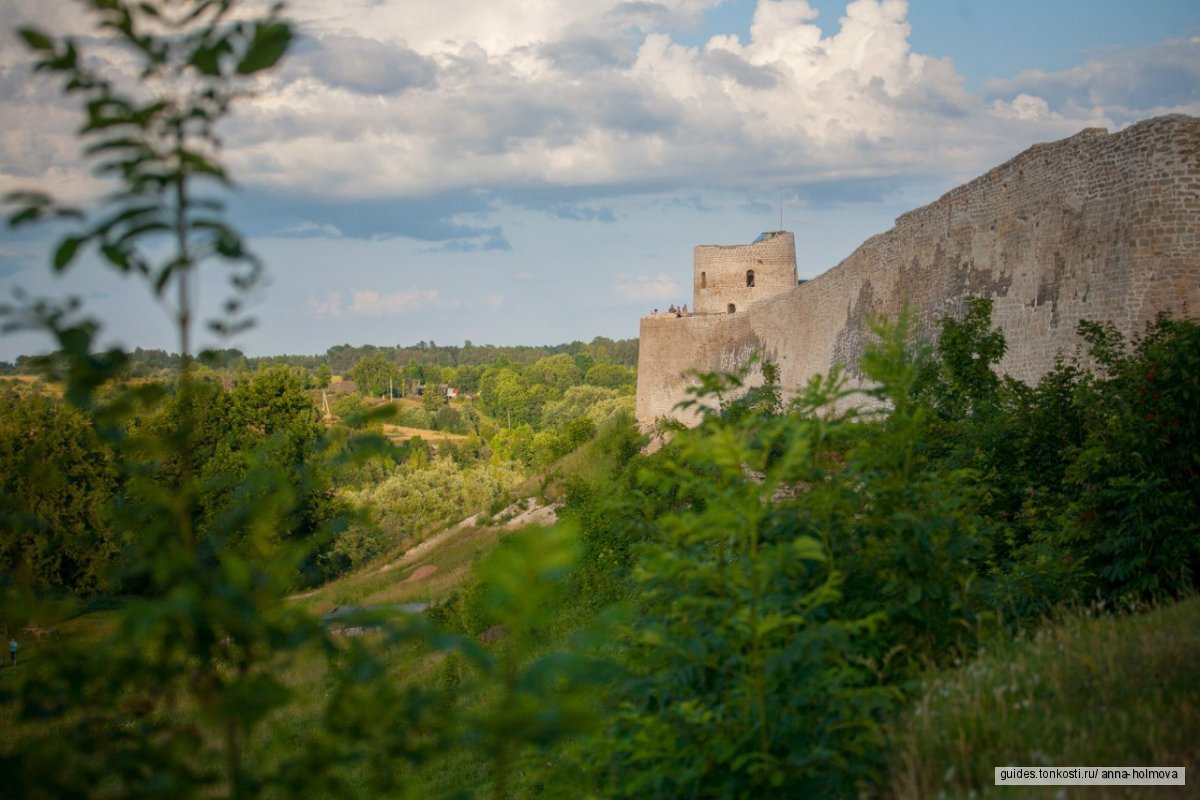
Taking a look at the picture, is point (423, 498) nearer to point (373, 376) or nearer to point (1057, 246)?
point (1057, 246)

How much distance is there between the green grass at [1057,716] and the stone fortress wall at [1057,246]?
411 centimetres

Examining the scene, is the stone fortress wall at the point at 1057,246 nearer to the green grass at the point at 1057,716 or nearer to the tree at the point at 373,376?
the green grass at the point at 1057,716

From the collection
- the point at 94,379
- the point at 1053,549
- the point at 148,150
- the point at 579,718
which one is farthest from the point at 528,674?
the point at 1053,549

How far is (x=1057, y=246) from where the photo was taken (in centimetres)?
1609

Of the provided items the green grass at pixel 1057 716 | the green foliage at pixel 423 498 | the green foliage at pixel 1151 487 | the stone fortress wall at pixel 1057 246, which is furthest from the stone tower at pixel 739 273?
the green grass at pixel 1057 716

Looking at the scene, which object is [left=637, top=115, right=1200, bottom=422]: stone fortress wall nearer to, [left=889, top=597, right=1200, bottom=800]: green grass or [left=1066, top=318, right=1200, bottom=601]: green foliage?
[left=1066, top=318, right=1200, bottom=601]: green foliage

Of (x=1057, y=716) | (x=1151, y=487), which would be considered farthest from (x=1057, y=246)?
(x=1057, y=716)

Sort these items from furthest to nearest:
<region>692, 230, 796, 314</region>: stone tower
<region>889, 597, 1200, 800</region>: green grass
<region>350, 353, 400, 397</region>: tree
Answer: <region>350, 353, 400, 397</region>: tree → <region>692, 230, 796, 314</region>: stone tower → <region>889, 597, 1200, 800</region>: green grass

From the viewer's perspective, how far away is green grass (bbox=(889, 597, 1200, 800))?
4.28m

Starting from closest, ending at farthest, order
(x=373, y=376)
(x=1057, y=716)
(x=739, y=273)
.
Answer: (x=1057, y=716) → (x=739, y=273) → (x=373, y=376)

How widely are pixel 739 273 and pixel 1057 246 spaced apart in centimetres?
3232

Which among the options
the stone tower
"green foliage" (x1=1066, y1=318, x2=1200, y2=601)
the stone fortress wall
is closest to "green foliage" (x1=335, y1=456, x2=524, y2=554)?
the stone tower

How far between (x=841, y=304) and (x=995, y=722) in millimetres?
24489

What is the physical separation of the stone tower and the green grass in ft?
141
